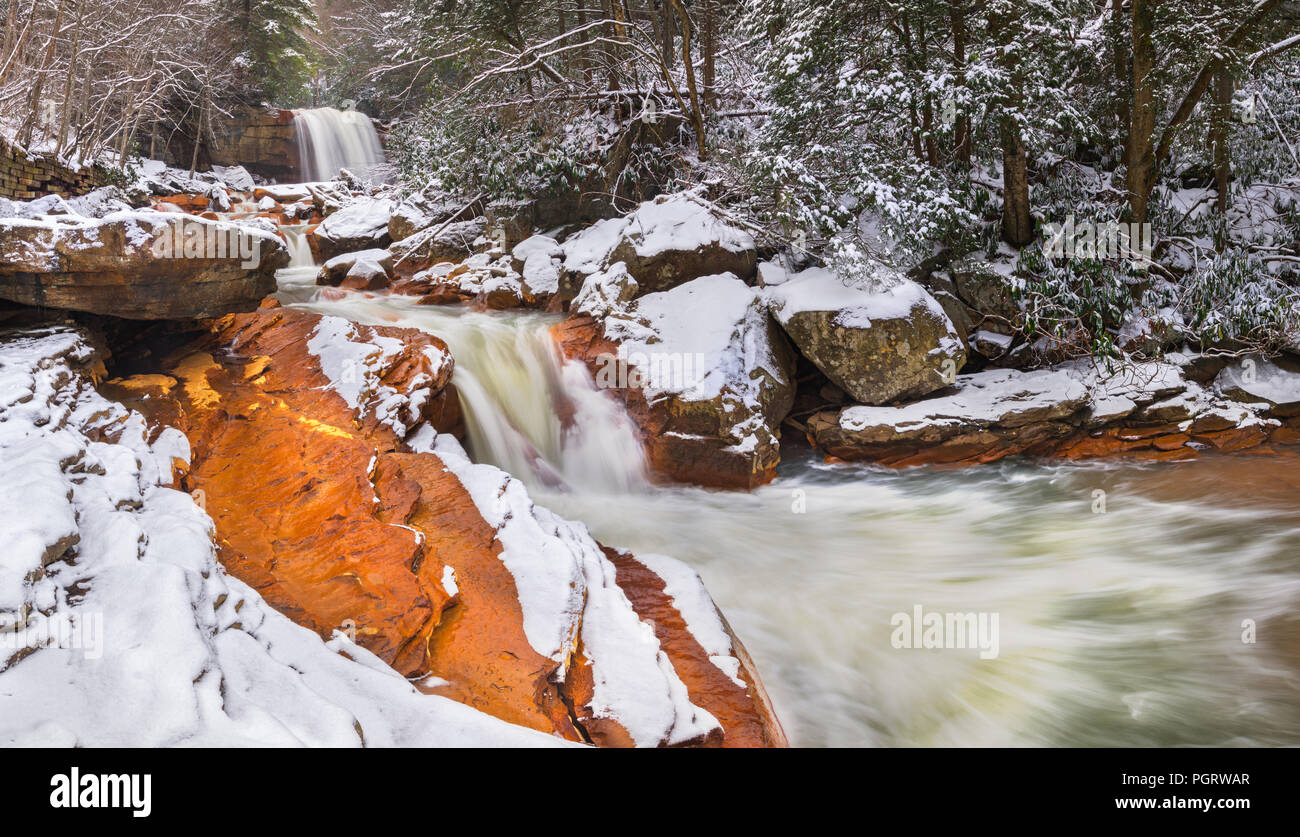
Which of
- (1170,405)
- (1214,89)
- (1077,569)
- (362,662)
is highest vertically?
(1214,89)

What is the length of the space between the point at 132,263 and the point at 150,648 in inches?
169

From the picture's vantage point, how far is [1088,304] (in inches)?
282

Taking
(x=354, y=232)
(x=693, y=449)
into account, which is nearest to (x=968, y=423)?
(x=693, y=449)

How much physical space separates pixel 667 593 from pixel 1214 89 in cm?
911

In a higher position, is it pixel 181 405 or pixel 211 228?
pixel 211 228

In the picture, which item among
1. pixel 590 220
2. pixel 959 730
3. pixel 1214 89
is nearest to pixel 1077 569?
pixel 959 730

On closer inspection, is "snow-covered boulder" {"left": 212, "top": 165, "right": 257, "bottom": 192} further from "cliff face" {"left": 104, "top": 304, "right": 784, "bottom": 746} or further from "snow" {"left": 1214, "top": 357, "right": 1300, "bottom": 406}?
"snow" {"left": 1214, "top": 357, "right": 1300, "bottom": 406}

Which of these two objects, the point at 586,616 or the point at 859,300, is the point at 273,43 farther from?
the point at 586,616

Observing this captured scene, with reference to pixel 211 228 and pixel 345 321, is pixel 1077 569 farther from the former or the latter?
pixel 211 228

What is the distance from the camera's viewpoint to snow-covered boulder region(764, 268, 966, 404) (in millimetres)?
6840

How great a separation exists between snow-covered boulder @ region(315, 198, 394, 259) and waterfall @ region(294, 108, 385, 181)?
31.7ft

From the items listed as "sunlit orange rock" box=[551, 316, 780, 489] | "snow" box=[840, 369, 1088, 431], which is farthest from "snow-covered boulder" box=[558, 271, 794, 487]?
"snow" box=[840, 369, 1088, 431]

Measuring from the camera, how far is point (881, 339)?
6828 millimetres
